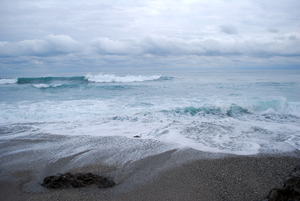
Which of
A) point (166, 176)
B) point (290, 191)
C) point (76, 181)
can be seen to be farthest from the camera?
point (166, 176)

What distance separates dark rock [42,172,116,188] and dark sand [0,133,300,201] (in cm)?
8

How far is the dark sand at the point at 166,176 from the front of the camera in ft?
8.09

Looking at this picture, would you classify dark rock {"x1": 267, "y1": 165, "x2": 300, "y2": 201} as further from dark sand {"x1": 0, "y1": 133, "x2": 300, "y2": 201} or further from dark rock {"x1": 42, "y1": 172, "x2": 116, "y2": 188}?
dark rock {"x1": 42, "y1": 172, "x2": 116, "y2": 188}

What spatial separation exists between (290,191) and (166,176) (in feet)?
5.34

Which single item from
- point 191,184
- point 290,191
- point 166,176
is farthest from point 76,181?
point 290,191

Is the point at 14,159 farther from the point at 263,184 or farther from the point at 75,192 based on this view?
the point at 263,184

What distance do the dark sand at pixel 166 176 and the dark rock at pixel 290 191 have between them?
564mm

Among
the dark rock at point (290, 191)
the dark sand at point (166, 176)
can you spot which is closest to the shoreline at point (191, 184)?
the dark sand at point (166, 176)

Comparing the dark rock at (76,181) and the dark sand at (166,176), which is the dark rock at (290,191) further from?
the dark rock at (76,181)

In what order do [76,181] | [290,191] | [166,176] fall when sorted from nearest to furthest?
[290,191], [76,181], [166,176]

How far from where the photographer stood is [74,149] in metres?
4.02

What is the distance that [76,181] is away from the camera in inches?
105

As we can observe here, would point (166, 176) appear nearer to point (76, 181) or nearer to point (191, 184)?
point (191, 184)

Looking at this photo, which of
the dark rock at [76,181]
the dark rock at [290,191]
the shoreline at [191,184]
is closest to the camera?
the dark rock at [290,191]
